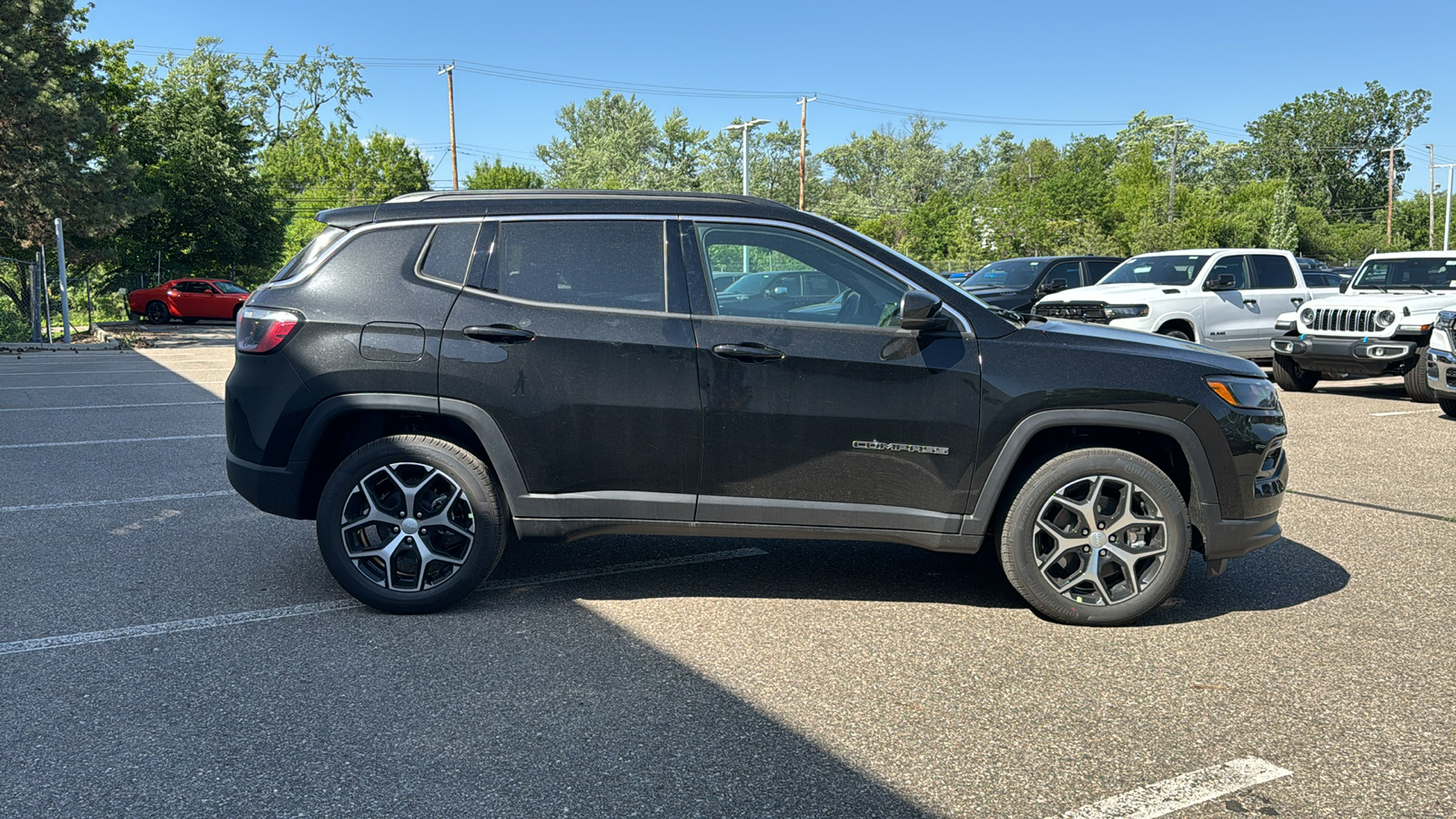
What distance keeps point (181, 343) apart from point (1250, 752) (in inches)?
1059

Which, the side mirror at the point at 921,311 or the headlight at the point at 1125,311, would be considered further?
the headlight at the point at 1125,311

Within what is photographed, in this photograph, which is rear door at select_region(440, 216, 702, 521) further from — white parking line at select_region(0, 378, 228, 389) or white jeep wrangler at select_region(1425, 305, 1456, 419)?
white parking line at select_region(0, 378, 228, 389)

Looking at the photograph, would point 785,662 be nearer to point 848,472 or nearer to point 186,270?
point 848,472

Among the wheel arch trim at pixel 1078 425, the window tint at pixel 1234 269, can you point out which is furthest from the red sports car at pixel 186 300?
the wheel arch trim at pixel 1078 425

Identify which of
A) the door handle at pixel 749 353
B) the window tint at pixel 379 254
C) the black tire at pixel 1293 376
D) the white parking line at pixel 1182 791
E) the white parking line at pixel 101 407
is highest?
the window tint at pixel 379 254

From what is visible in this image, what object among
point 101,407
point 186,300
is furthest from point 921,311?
point 186,300

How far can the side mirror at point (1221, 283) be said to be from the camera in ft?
44.0

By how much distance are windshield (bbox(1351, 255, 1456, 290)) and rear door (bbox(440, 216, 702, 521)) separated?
1233 cm

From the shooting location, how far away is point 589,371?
4.46 metres

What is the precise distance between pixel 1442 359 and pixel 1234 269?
4139mm

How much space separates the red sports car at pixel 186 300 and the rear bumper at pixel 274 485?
31408 mm

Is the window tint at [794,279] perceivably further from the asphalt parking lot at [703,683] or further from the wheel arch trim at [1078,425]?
the asphalt parking lot at [703,683]

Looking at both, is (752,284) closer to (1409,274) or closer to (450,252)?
(450,252)

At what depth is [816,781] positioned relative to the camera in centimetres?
314
